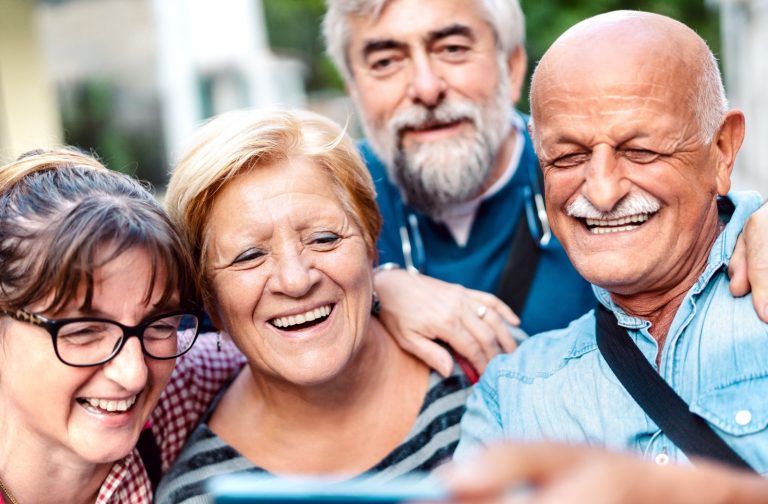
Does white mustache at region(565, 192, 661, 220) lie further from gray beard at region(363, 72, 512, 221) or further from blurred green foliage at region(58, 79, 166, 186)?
blurred green foliage at region(58, 79, 166, 186)

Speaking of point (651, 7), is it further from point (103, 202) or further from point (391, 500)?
point (391, 500)

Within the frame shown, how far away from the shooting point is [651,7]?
620 inches

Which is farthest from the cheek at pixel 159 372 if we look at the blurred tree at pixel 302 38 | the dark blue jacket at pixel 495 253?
the blurred tree at pixel 302 38

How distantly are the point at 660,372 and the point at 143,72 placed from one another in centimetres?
1022

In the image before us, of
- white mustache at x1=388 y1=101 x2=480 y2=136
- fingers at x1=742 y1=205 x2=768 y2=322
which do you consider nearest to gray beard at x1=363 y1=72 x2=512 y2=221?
white mustache at x1=388 y1=101 x2=480 y2=136

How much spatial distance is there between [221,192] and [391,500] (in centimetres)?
169

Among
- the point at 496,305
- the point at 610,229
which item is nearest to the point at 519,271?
the point at 496,305

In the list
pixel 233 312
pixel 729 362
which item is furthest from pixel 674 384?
pixel 233 312

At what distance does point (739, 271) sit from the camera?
88.3 inches

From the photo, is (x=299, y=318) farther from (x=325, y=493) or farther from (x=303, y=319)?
(x=325, y=493)

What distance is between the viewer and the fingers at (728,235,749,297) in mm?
2221

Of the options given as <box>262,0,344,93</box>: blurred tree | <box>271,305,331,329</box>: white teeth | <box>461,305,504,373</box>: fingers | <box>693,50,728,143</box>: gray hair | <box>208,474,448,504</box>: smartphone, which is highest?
<box>693,50,728,143</box>: gray hair

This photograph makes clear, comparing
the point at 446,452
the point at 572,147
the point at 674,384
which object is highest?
the point at 572,147

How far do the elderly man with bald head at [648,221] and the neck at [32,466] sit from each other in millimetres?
1189
